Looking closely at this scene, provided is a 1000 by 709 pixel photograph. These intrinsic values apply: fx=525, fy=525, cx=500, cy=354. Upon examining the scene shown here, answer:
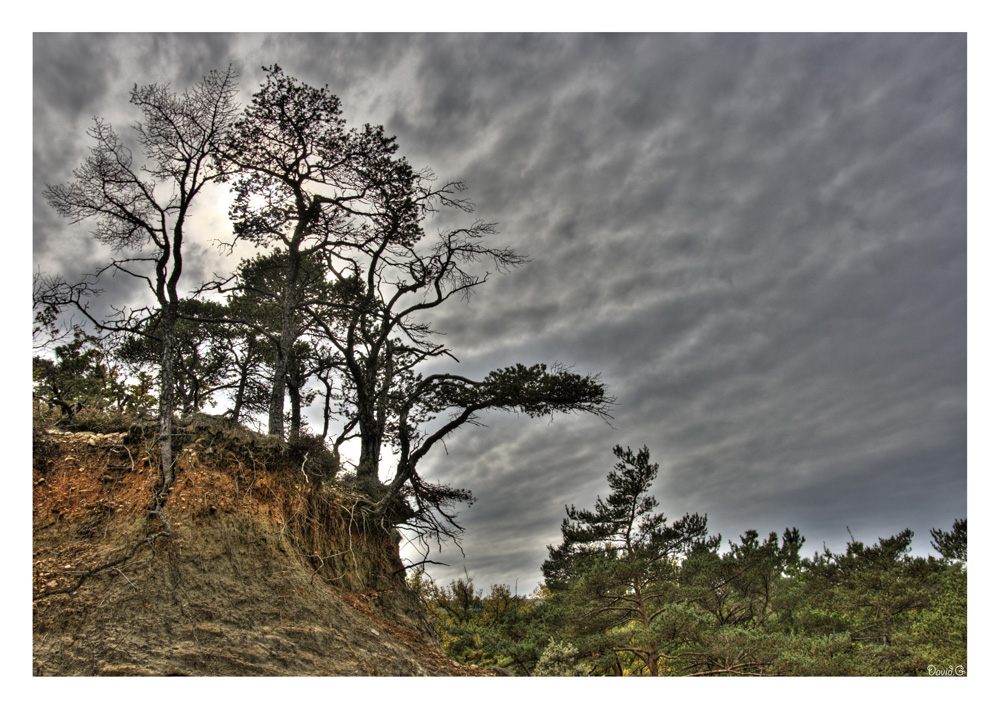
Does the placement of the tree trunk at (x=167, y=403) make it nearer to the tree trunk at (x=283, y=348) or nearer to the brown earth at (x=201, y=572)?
the brown earth at (x=201, y=572)

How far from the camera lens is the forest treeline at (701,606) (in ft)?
23.4

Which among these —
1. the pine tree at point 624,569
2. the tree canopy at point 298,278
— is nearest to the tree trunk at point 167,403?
the tree canopy at point 298,278

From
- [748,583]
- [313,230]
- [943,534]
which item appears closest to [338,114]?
[313,230]

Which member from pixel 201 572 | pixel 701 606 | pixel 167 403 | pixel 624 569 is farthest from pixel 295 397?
pixel 701 606

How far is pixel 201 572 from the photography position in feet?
20.2

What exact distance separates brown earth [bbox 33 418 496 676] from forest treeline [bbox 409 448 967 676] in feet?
8.67

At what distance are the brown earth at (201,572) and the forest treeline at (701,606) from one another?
264 centimetres

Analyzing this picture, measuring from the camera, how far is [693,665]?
29.9 feet

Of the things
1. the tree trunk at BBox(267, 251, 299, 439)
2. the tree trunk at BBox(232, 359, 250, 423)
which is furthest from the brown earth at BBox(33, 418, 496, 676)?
the tree trunk at BBox(232, 359, 250, 423)

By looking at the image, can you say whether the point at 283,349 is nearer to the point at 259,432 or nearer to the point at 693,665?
the point at 259,432

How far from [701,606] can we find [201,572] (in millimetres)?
8989

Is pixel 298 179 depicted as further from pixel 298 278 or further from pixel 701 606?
pixel 701 606

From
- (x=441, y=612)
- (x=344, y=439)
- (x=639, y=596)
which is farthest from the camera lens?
(x=441, y=612)

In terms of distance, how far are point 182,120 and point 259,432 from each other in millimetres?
5014
